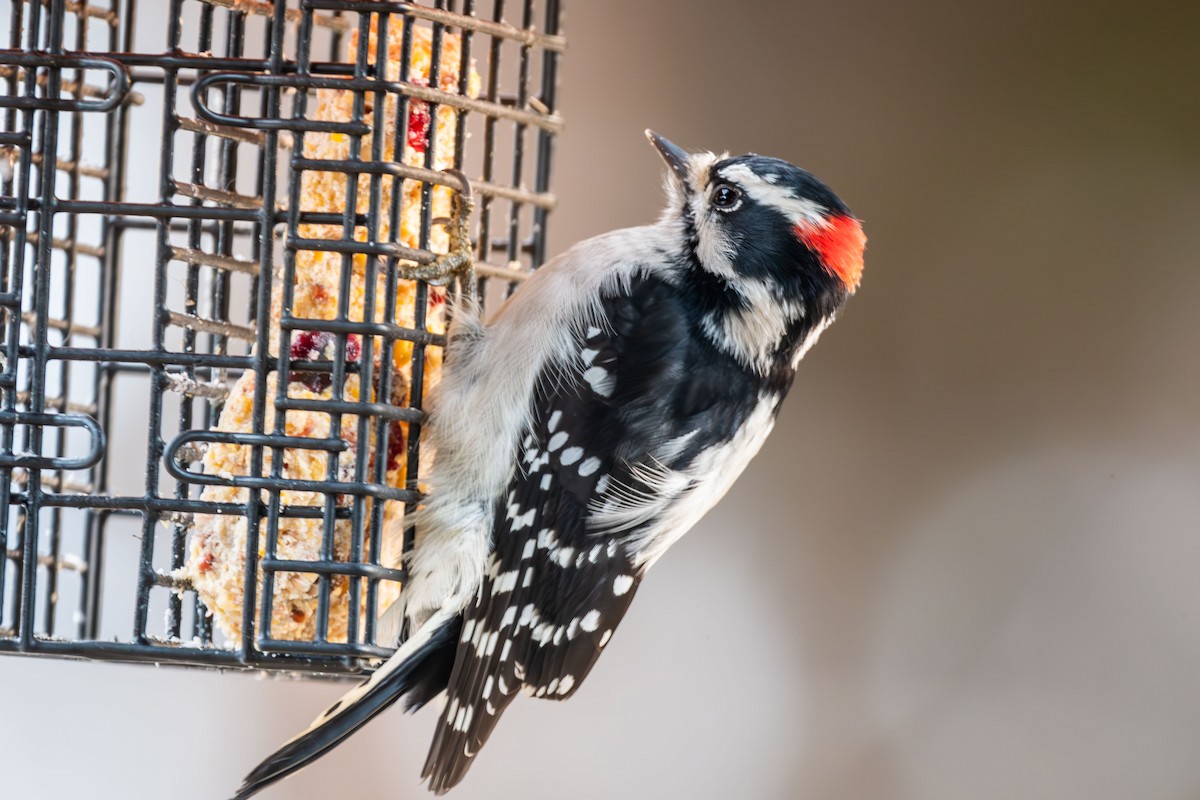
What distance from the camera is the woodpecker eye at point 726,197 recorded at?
2.46 meters

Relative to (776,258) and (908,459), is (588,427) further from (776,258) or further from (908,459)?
(908,459)

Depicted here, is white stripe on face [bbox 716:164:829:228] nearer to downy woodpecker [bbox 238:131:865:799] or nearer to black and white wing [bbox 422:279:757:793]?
downy woodpecker [bbox 238:131:865:799]

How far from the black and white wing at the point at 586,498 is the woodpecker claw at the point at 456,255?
22 centimetres

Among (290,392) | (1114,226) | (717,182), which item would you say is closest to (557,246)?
(1114,226)

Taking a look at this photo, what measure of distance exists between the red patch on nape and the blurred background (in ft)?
5.91

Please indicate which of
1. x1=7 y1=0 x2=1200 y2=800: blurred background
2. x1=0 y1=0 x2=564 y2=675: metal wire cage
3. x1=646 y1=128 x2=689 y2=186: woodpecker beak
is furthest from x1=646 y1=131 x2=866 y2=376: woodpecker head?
x1=7 y1=0 x2=1200 y2=800: blurred background

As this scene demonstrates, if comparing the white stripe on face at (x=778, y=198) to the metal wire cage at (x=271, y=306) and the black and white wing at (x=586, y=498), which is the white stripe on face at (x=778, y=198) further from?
the metal wire cage at (x=271, y=306)

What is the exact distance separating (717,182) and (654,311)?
0.28 meters

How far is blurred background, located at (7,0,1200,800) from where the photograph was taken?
4152mm

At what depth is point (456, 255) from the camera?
2258 millimetres

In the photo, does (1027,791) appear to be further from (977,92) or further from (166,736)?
(166,736)

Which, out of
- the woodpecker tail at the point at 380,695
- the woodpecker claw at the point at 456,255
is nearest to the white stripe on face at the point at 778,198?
the woodpecker claw at the point at 456,255

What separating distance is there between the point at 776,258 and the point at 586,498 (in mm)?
508

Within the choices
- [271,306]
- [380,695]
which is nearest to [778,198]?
[271,306]
